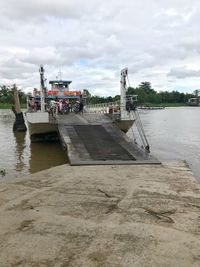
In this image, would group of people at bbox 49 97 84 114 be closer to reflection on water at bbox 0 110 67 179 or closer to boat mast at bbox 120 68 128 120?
reflection on water at bbox 0 110 67 179

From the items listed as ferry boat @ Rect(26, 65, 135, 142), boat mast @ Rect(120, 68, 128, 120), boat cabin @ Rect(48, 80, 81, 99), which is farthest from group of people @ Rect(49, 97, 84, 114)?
boat mast @ Rect(120, 68, 128, 120)

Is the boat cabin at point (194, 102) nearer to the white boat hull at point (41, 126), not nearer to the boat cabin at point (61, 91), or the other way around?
the boat cabin at point (61, 91)

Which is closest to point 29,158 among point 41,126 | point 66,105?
point 41,126

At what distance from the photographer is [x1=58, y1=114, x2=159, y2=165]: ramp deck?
10.8 metres

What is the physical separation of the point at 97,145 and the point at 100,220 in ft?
26.6

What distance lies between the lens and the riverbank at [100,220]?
427 cm

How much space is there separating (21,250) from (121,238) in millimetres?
1200

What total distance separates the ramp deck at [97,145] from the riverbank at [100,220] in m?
2.13

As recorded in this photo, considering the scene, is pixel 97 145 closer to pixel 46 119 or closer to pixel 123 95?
pixel 46 119

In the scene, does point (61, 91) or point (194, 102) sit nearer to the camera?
point (61, 91)

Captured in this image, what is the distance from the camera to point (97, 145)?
44.2 ft

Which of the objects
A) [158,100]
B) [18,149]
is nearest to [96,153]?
[18,149]

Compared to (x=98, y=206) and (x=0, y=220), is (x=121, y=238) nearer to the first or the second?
(x=98, y=206)

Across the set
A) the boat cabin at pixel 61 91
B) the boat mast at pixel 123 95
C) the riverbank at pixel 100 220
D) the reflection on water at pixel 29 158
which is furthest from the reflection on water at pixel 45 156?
the boat cabin at pixel 61 91
